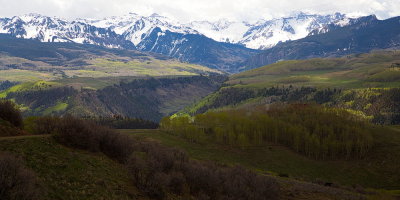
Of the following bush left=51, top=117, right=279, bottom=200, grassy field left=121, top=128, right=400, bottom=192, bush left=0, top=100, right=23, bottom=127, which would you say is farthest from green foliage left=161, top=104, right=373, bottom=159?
bush left=0, top=100, right=23, bottom=127

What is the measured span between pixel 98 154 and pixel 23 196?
20.6 m

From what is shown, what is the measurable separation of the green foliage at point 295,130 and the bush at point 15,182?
135 metres

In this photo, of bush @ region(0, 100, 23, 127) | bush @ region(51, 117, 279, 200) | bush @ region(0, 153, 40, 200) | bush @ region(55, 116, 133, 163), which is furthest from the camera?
bush @ region(0, 100, 23, 127)

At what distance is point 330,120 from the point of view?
17362 cm

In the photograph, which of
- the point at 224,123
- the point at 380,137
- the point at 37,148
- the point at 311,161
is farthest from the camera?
the point at 224,123

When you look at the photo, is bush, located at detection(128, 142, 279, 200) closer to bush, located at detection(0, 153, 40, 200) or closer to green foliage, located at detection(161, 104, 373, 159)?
bush, located at detection(0, 153, 40, 200)

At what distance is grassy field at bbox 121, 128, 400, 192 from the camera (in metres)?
129

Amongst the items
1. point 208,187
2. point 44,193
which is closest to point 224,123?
point 208,187

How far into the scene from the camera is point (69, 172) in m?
39.2

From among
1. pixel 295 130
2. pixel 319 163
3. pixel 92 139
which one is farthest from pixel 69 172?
pixel 295 130

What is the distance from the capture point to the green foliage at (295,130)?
15338 centimetres

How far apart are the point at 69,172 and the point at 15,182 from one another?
9495 millimetres

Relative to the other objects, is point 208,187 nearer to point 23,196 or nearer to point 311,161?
point 23,196

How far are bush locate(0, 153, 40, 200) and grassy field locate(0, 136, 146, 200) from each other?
2.91 m
